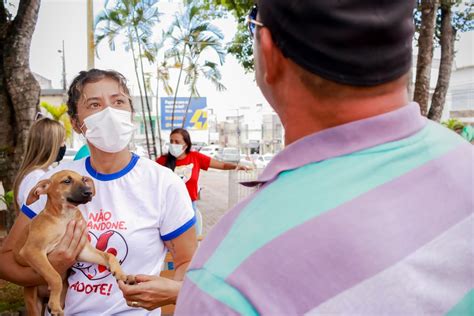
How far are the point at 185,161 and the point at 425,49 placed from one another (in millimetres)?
4190

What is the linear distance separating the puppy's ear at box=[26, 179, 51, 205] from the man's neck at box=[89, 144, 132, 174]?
220mm

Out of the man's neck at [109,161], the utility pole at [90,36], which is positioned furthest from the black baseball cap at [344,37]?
the utility pole at [90,36]

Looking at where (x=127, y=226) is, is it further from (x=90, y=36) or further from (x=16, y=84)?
(x=90, y=36)

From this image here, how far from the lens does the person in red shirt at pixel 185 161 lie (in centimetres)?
687

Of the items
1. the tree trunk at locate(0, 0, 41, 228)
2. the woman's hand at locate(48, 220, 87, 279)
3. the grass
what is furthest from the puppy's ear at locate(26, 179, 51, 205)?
the tree trunk at locate(0, 0, 41, 228)

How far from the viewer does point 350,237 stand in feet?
2.38

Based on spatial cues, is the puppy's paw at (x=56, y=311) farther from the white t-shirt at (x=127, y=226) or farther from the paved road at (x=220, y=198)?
the paved road at (x=220, y=198)

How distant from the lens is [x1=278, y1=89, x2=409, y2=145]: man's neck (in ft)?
2.70

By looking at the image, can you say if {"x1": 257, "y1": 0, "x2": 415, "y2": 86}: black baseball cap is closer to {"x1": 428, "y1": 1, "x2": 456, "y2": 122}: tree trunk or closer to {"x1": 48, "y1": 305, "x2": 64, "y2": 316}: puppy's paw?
{"x1": 48, "y1": 305, "x2": 64, "y2": 316}: puppy's paw

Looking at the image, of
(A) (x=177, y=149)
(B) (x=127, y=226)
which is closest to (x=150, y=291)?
(B) (x=127, y=226)

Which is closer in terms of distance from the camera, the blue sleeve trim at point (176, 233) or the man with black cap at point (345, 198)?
the man with black cap at point (345, 198)

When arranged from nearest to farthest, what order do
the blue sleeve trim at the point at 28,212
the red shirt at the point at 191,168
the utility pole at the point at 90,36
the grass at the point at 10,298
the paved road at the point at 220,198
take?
the blue sleeve trim at the point at 28,212 → the grass at the point at 10,298 → the red shirt at the point at 191,168 → the paved road at the point at 220,198 → the utility pole at the point at 90,36

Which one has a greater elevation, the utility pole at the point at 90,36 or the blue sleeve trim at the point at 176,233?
the utility pole at the point at 90,36

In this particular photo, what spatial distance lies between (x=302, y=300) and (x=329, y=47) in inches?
Answer: 15.9
